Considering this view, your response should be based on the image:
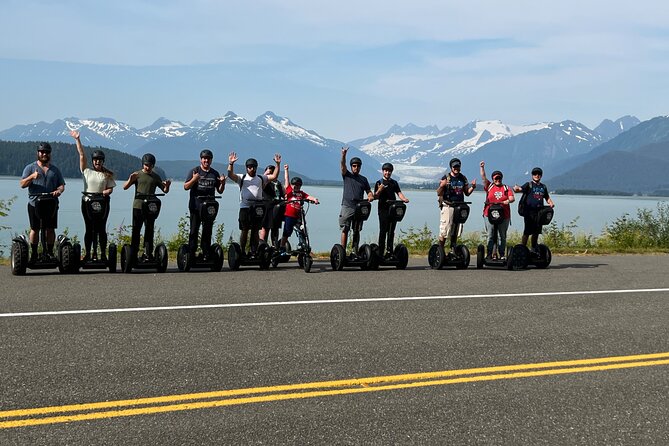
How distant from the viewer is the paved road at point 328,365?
5152mm

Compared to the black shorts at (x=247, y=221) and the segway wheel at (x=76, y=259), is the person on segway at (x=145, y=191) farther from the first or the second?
the black shorts at (x=247, y=221)

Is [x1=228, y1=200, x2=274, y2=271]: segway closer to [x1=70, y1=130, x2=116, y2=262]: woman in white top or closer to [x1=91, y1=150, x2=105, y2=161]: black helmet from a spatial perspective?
[x1=70, y1=130, x2=116, y2=262]: woman in white top

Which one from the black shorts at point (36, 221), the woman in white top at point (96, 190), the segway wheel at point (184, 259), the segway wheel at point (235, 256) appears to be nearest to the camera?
the black shorts at point (36, 221)

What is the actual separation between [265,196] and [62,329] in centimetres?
792

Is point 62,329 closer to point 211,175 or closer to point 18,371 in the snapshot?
point 18,371

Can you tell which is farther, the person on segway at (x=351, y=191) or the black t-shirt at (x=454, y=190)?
the black t-shirt at (x=454, y=190)

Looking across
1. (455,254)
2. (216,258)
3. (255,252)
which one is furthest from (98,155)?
(455,254)

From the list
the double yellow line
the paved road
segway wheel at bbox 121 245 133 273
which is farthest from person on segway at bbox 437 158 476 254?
the double yellow line

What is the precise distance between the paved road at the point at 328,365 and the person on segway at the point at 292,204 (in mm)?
4382

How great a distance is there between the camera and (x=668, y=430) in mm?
5270

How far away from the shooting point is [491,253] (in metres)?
15.9

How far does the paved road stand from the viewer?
5.15 m

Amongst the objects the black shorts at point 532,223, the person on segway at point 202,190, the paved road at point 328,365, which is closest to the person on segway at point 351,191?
the person on segway at point 202,190

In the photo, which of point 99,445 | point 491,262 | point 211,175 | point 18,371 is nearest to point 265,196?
point 211,175
